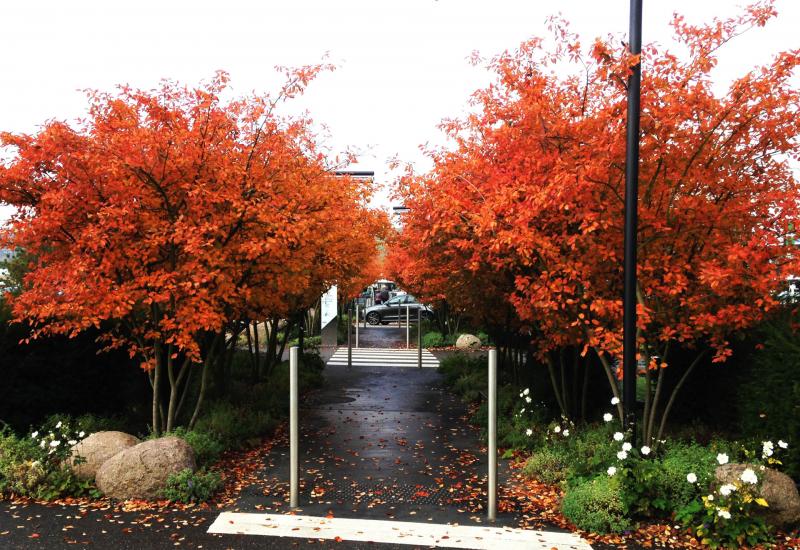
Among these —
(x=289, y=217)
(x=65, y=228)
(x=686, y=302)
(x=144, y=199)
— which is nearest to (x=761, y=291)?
(x=686, y=302)

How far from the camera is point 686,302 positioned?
5.11 m

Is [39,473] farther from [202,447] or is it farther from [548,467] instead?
[548,467]

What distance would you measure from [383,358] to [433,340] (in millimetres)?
4056

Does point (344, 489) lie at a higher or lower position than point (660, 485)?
lower

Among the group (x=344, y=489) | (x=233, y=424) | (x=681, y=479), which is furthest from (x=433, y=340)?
(x=681, y=479)

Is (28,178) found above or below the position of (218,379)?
above

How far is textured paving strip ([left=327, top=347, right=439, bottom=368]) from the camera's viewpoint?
51.9 feet

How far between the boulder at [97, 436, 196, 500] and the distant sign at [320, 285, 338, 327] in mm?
14924

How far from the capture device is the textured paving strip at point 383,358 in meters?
15.8

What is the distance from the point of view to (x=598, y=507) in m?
4.62

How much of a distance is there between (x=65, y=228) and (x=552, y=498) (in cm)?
532

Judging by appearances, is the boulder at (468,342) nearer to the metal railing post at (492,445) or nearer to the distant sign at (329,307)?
the distant sign at (329,307)

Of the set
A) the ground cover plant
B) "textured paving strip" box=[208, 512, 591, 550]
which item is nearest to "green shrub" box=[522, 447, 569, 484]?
the ground cover plant

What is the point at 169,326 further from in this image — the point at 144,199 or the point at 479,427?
the point at 479,427
